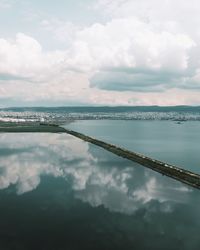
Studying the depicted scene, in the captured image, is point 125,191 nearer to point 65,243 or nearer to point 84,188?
point 84,188

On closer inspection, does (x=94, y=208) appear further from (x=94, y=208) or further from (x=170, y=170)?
(x=170, y=170)

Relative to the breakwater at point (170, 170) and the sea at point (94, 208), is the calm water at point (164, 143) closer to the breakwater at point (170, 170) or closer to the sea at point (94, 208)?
the breakwater at point (170, 170)

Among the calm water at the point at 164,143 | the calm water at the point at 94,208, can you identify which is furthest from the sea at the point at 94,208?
the calm water at the point at 164,143

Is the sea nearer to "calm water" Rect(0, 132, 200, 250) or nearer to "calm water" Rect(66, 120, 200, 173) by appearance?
"calm water" Rect(0, 132, 200, 250)

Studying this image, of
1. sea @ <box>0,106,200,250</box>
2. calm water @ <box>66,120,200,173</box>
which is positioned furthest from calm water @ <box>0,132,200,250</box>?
calm water @ <box>66,120,200,173</box>

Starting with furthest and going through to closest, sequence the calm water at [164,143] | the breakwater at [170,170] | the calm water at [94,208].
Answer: the calm water at [164,143]
the breakwater at [170,170]
the calm water at [94,208]

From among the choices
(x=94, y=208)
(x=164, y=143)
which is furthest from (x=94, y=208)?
(x=164, y=143)

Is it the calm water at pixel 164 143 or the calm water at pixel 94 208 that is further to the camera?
the calm water at pixel 164 143

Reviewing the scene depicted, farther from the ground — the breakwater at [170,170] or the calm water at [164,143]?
the breakwater at [170,170]
